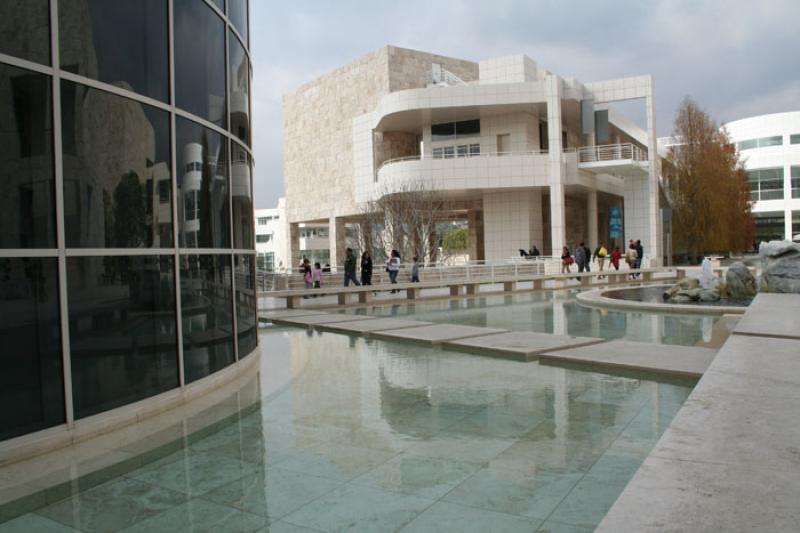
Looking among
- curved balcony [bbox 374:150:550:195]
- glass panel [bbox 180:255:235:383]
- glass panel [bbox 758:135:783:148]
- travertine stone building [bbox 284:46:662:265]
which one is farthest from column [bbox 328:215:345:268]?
glass panel [bbox 758:135:783:148]

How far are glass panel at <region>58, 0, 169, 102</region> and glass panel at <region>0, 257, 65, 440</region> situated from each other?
6.02 ft

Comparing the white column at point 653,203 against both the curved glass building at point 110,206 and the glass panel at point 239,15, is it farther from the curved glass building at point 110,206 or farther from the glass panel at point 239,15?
the curved glass building at point 110,206

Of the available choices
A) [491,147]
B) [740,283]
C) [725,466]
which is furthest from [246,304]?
[491,147]

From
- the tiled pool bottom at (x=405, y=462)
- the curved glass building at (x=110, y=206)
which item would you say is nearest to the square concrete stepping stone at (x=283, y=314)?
the curved glass building at (x=110, y=206)

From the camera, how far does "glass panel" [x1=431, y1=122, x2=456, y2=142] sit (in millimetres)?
42594

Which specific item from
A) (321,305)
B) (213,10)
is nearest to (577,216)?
(321,305)

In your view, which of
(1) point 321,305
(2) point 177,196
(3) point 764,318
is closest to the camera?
(2) point 177,196

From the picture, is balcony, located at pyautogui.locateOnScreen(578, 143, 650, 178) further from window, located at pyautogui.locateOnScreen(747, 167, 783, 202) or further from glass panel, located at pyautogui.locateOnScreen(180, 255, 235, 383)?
window, located at pyautogui.locateOnScreen(747, 167, 783, 202)

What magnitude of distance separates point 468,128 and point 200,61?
36401mm

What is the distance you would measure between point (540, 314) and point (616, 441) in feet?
34.5

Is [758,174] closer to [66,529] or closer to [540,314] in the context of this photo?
[540,314]

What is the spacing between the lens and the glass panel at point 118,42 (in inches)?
212

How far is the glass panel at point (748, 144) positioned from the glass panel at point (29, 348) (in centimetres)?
8143

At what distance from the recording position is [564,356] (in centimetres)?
823
